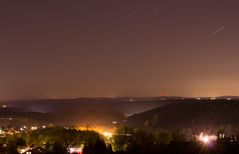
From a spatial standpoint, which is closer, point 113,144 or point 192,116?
point 113,144

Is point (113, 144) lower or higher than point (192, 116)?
lower

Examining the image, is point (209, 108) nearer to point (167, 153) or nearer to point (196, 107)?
point (196, 107)

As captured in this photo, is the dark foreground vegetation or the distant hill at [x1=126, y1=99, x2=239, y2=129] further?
the distant hill at [x1=126, y1=99, x2=239, y2=129]

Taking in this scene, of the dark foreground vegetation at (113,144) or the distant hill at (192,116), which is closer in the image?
the dark foreground vegetation at (113,144)
